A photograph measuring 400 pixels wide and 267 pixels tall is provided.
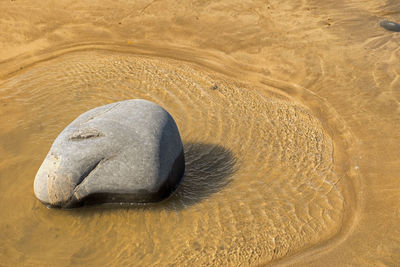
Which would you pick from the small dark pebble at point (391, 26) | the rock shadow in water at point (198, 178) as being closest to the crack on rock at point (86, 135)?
the rock shadow in water at point (198, 178)

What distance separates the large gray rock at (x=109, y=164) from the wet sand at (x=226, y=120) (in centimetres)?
26

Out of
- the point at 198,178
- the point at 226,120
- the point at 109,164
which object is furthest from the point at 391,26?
the point at 109,164

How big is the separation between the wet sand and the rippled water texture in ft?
0.07

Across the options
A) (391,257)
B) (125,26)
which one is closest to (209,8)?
(125,26)

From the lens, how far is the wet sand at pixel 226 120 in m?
5.00

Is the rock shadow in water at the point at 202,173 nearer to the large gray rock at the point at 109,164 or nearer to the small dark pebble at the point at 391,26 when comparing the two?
the large gray rock at the point at 109,164

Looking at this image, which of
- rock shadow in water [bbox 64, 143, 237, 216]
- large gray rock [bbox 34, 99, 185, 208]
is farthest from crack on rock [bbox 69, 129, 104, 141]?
rock shadow in water [bbox 64, 143, 237, 216]

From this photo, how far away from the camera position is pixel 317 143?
6.69 m

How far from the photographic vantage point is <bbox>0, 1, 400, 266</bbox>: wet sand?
5.00 m

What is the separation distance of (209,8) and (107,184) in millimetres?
6587

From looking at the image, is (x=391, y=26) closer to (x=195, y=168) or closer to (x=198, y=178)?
(x=195, y=168)

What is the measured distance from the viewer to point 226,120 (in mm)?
6996

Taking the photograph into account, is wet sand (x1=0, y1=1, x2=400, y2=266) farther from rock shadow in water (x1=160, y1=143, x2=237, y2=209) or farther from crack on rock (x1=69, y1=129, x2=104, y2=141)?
crack on rock (x1=69, y1=129, x2=104, y2=141)

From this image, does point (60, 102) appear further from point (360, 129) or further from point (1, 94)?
point (360, 129)
